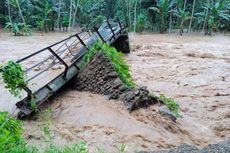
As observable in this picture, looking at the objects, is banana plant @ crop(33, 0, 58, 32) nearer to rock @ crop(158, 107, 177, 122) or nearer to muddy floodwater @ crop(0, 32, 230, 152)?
muddy floodwater @ crop(0, 32, 230, 152)

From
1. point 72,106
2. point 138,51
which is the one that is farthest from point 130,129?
point 138,51

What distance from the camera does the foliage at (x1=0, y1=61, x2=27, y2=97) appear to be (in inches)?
260

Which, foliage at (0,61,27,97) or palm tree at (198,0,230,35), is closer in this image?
foliage at (0,61,27,97)

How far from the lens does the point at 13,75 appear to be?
6691 millimetres

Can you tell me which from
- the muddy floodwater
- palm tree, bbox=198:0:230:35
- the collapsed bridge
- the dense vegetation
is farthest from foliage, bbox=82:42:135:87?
palm tree, bbox=198:0:230:35

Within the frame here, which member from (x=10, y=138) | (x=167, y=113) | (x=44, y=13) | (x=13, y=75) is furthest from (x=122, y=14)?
(x=10, y=138)

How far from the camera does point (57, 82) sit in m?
8.54

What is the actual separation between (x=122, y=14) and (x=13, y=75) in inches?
903

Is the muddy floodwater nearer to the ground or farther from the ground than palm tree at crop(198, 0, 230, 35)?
nearer to the ground

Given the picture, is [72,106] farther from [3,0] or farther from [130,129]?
[3,0]

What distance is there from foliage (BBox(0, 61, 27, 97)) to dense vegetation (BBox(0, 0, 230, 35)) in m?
17.1

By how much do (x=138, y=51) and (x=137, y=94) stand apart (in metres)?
10.3

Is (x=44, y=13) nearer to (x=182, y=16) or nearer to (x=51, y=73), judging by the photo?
(x=182, y=16)

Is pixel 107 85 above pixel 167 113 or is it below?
above
